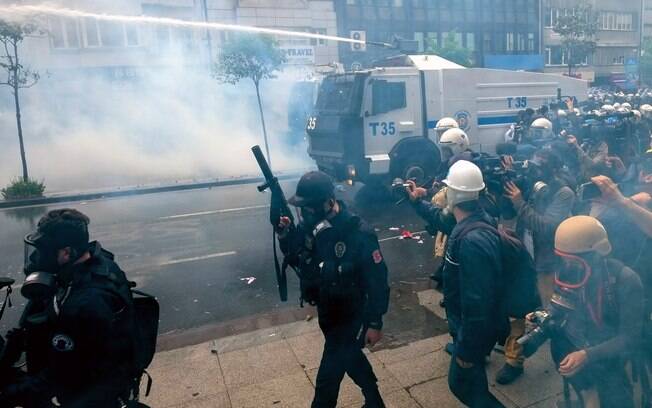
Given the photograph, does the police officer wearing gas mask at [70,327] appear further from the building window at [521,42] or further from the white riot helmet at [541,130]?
the building window at [521,42]

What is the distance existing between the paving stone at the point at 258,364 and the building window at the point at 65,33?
2506cm

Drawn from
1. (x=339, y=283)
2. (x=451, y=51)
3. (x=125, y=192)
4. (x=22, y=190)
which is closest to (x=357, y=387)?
(x=339, y=283)

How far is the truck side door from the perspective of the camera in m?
10.6

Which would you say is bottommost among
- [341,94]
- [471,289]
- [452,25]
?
[471,289]

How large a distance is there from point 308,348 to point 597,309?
8.78 ft

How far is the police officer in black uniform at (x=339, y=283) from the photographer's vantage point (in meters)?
3.06

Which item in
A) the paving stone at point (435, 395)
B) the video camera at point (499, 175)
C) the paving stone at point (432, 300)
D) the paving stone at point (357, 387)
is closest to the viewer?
the paving stone at point (435, 395)

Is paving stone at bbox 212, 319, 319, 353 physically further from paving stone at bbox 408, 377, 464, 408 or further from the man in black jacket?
the man in black jacket

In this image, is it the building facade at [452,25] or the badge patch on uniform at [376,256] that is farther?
the building facade at [452,25]

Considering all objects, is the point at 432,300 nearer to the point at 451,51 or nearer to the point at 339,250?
the point at 339,250

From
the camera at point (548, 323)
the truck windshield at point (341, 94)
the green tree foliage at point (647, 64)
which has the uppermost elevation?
the green tree foliage at point (647, 64)

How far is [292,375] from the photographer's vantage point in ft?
13.5

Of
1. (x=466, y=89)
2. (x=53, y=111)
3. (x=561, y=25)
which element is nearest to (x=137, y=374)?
(x=466, y=89)

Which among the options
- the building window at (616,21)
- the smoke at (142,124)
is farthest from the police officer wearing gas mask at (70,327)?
the building window at (616,21)
